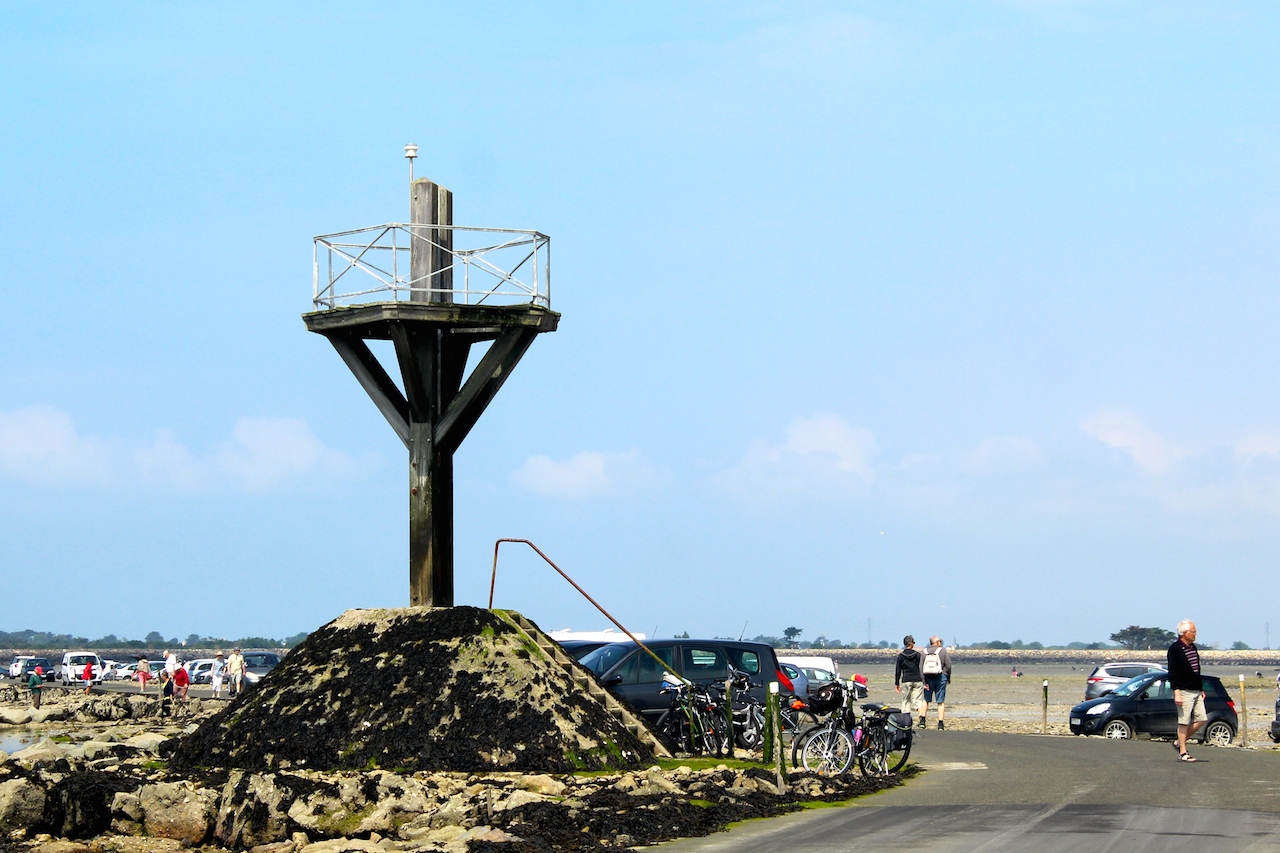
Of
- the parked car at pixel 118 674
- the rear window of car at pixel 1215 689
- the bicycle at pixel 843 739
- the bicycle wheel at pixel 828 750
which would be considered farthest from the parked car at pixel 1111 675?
the parked car at pixel 118 674

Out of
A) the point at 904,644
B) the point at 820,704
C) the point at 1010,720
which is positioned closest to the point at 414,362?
the point at 820,704

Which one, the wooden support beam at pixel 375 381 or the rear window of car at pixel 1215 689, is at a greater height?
the wooden support beam at pixel 375 381

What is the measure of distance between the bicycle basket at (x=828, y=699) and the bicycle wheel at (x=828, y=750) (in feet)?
0.78

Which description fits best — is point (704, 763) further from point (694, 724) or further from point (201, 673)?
point (201, 673)

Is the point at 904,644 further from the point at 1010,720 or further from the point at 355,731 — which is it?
the point at 1010,720

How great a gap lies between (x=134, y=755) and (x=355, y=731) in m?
3.93

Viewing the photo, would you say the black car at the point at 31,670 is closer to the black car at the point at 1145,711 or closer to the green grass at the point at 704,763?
the black car at the point at 1145,711

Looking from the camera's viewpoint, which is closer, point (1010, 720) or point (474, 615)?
point (474, 615)

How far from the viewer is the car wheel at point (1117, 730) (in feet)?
93.6

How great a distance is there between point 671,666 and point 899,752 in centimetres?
421

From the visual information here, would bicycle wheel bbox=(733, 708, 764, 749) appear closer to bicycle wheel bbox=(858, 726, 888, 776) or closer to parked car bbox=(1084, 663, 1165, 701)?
bicycle wheel bbox=(858, 726, 888, 776)

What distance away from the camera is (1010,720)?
1564 inches

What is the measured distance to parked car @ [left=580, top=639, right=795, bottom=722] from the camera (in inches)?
868

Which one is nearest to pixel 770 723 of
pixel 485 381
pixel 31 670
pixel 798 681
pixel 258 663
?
pixel 485 381
